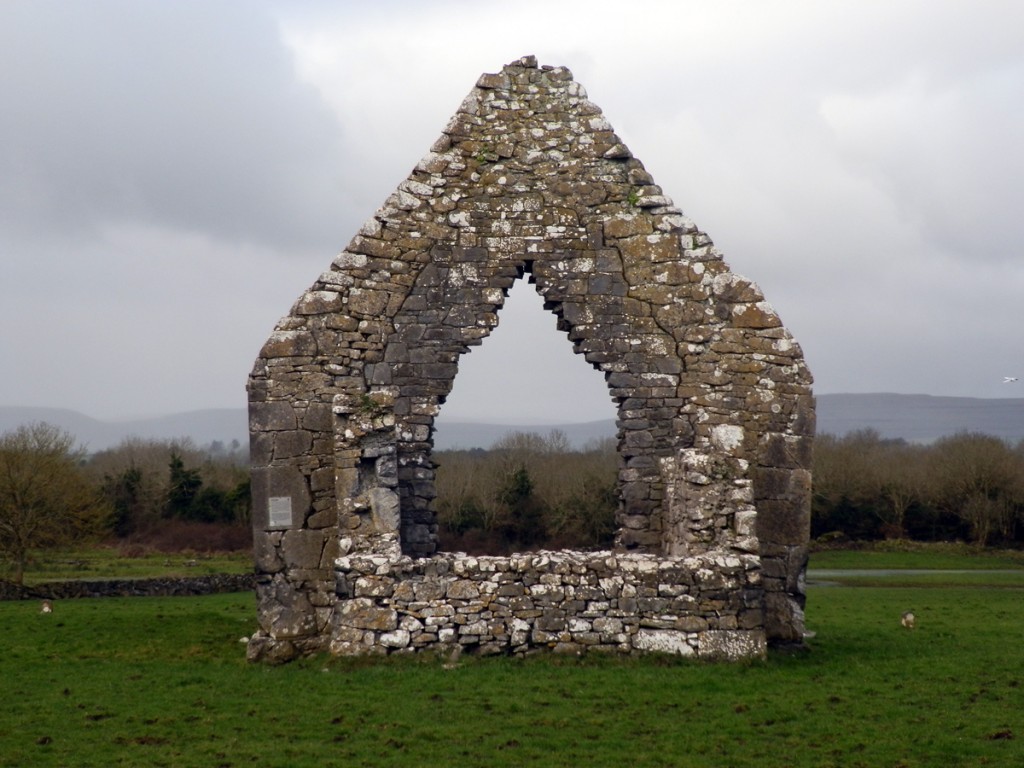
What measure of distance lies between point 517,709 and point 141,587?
17.5m

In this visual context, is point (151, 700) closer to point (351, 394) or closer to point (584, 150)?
point (351, 394)

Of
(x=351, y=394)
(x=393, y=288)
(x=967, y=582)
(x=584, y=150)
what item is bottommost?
(x=967, y=582)

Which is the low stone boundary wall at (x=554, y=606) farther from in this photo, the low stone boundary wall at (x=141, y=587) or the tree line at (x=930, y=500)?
the tree line at (x=930, y=500)

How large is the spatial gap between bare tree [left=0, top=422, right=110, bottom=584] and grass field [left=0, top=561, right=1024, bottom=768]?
15107 millimetres

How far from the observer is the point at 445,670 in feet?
38.5

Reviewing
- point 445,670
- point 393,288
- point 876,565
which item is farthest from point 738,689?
point 876,565

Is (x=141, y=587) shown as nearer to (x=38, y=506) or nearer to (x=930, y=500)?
(x=38, y=506)

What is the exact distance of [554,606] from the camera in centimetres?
1225

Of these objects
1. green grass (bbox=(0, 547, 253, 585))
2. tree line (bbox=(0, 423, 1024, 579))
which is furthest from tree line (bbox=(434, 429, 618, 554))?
green grass (bbox=(0, 547, 253, 585))

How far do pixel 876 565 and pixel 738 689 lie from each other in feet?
82.3

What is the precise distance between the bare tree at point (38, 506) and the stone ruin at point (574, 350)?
16.9 metres

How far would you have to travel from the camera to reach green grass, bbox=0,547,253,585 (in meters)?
29.8

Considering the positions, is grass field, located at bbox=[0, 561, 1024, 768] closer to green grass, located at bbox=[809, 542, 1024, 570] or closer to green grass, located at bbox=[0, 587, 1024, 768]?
green grass, located at bbox=[0, 587, 1024, 768]

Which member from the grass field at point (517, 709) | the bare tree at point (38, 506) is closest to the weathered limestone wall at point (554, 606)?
the grass field at point (517, 709)
